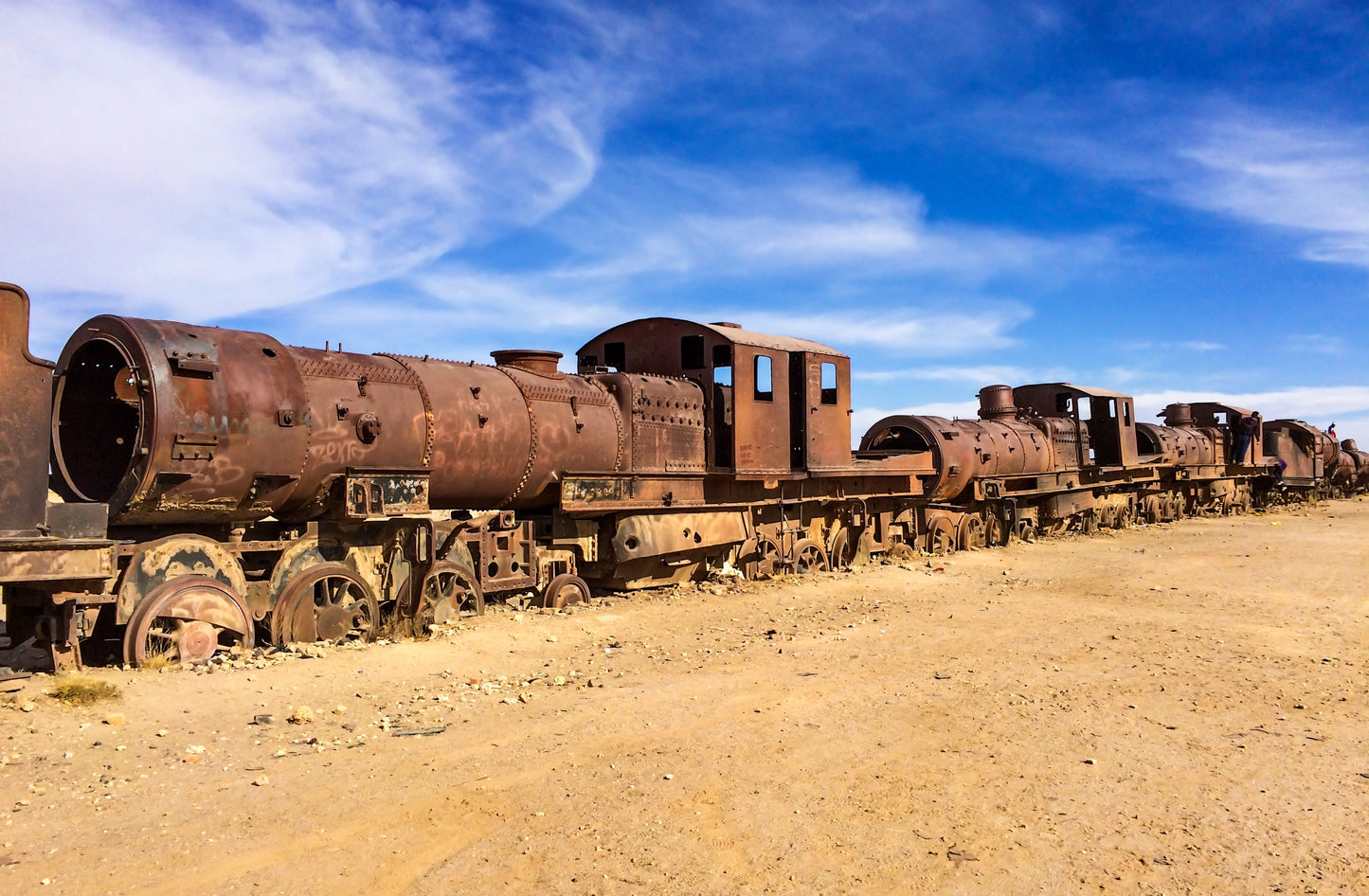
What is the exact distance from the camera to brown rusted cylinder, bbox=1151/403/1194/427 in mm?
34219

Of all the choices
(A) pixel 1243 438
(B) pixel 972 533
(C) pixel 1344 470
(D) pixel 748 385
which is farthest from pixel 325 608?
(C) pixel 1344 470

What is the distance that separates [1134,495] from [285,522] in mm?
25880

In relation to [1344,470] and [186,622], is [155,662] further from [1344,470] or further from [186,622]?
[1344,470]

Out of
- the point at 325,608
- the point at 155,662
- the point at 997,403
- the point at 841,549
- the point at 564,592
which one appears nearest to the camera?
the point at 155,662

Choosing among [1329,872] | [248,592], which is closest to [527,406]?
[248,592]

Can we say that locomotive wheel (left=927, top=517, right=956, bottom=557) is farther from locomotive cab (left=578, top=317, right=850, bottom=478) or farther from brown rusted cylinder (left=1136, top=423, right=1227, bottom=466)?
brown rusted cylinder (left=1136, top=423, right=1227, bottom=466)

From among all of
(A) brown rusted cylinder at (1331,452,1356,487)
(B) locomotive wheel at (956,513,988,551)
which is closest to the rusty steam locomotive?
(B) locomotive wheel at (956,513,988,551)

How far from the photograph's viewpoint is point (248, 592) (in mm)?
8906

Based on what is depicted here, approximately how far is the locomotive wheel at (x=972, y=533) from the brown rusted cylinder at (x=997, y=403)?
3332 millimetres

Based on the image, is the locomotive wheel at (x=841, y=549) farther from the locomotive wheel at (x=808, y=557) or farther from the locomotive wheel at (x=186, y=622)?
the locomotive wheel at (x=186, y=622)

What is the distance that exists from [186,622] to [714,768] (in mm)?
4905

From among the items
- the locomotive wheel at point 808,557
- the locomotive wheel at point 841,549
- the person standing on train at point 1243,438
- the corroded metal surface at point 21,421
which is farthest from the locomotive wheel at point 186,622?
the person standing on train at point 1243,438

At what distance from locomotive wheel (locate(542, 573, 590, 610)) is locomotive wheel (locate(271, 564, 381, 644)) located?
2.45 metres

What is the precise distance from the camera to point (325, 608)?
9312 millimetres
